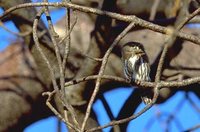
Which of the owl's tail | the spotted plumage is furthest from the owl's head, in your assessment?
the owl's tail

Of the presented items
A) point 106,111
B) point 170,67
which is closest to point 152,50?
point 170,67

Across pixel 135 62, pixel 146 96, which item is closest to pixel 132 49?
pixel 135 62

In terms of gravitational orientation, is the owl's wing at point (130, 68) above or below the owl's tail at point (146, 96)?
above

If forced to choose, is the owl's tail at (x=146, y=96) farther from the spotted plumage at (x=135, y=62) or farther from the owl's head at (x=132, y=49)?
→ the owl's head at (x=132, y=49)

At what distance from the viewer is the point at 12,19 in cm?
346

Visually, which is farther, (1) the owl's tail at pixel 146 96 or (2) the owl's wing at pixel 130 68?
(2) the owl's wing at pixel 130 68

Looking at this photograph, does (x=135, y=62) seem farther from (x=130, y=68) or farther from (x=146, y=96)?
(x=146, y=96)

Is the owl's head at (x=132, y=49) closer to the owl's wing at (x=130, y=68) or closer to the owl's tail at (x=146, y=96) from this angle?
the owl's wing at (x=130, y=68)

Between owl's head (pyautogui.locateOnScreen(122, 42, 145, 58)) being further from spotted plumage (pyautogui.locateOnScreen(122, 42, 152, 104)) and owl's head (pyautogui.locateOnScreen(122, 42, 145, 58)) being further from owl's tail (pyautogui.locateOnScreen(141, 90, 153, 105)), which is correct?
owl's tail (pyautogui.locateOnScreen(141, 90, 153, 105))

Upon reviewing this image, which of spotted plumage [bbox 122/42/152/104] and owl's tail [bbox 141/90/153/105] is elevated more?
spotted plumage [bbox 122/42/152/104]

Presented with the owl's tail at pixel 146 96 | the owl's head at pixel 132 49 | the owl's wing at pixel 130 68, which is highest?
the owl's head at pixel 132 49

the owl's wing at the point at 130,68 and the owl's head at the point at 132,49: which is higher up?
the owl's head at the point at 132,49

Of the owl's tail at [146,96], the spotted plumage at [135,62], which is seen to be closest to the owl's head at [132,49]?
the spotted plumage at [135,62]

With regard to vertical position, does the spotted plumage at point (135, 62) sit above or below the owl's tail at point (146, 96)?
above
